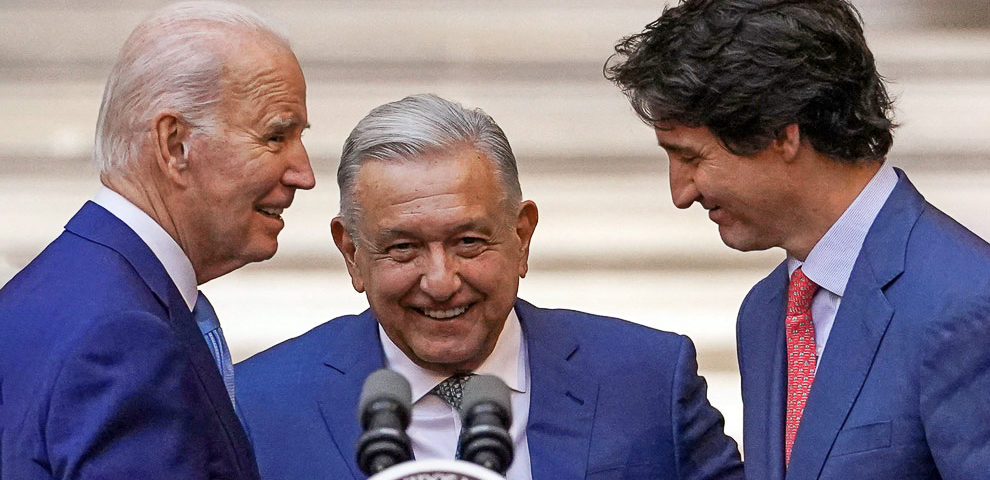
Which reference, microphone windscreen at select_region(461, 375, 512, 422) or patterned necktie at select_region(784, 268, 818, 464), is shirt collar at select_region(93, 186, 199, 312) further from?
patterned necktie at select_region(784, 268, 818, 464)

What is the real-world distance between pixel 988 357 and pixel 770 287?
72 cm

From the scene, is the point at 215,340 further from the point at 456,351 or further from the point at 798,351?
the point at 798,351

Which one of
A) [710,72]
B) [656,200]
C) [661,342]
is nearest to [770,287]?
[661,342]

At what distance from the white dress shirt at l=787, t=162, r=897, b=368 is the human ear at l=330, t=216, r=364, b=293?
2.71 ft

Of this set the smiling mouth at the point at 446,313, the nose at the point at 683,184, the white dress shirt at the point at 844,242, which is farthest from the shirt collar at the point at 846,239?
the smiling mouth at the point at 446,313

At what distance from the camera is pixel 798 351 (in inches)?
113

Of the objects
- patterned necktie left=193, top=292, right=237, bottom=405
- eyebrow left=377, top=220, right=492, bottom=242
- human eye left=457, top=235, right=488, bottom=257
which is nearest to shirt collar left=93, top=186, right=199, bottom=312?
patterned necktie left=193, top=292, right=237, bottom=405

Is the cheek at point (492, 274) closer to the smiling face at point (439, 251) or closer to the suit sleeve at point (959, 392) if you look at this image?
the smiling face at point (439, 251)

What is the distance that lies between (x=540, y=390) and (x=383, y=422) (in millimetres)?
1068

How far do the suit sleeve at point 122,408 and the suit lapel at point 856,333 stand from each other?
1071 millimetres

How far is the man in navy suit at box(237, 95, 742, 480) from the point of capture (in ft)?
9.39

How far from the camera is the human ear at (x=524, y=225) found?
2.97 m

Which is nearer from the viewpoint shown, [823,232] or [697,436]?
[823,232]

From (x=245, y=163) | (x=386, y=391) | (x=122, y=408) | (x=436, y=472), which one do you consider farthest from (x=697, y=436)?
(x=436, y=472)
